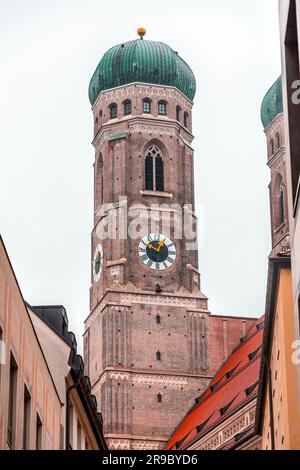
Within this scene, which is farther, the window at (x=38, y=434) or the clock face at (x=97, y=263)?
the clock face at (x=97, y=263)

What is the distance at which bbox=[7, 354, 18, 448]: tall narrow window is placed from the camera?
20.9 meters

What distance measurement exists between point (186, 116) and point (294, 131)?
60.3 m

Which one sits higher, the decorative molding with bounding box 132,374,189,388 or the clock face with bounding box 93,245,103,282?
the clock face with bounding box 93,245,103,282

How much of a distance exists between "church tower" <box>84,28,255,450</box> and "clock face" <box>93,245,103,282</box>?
0.10 meters

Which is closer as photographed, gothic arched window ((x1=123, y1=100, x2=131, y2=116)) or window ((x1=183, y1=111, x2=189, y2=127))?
gothic arched window ((x1=123, y1=100, x2=131, y2=116))

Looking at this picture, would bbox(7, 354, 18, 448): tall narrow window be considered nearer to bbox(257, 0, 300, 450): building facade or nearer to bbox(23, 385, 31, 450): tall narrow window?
bbox(23, 385, 31, 450): tall narrow window

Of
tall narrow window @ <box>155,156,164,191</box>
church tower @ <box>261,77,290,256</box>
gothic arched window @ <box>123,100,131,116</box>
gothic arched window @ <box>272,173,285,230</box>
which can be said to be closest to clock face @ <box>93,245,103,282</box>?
tall narrow window @ <box>155,156,164,191</box>

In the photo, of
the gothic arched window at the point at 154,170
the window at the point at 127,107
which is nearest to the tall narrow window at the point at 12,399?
the gothic arched window at the point at 154,170

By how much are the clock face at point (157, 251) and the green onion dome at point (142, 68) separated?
943cm

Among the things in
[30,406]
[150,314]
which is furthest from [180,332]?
[30,406]

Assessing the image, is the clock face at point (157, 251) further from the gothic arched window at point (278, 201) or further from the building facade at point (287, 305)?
the building facade at point (287, 305)

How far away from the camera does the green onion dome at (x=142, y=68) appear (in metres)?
78.6

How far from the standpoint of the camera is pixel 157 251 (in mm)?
73375
